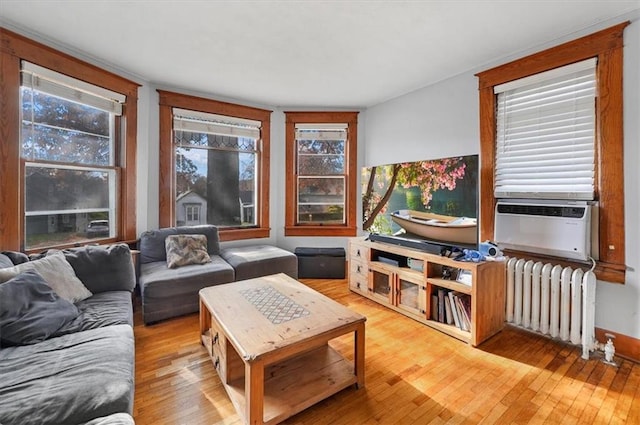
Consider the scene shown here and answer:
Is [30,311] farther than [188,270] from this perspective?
No

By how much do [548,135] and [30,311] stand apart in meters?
3.68

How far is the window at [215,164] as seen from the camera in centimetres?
333

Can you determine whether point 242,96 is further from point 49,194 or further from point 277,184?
point 49,194

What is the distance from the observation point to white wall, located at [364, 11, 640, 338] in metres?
1.87

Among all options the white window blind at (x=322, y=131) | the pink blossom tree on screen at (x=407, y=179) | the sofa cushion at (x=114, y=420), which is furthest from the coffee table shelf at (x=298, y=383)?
the white window blind at (x=322, y=131)

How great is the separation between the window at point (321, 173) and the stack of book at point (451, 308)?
1769mm

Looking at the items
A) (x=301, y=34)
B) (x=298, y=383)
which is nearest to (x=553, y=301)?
(x=298, y=383)

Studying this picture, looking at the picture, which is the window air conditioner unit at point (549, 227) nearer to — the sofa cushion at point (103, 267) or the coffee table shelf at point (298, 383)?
the coffee table shelf at point (298, 383)

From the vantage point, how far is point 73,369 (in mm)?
1209

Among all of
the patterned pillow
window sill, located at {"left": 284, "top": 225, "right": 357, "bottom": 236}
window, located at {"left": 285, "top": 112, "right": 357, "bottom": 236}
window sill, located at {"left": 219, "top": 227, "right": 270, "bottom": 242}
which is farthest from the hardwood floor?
window, located at {"left": 285, "top": 112, "right": 357, "bottom": 236}

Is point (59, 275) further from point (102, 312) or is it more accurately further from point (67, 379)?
point (67, 379)

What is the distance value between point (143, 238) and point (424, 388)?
298 centimetres

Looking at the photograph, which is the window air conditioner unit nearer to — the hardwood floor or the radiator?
the radiator

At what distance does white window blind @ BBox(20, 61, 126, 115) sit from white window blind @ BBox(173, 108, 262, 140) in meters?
0.61
